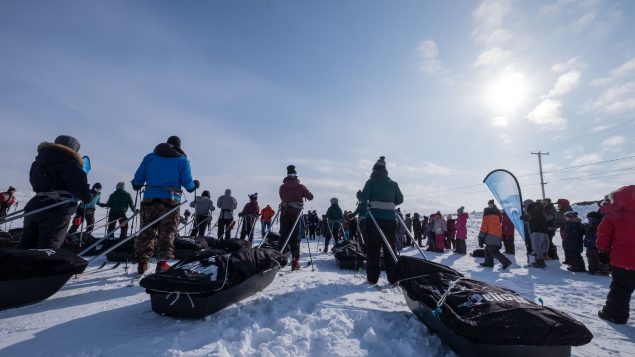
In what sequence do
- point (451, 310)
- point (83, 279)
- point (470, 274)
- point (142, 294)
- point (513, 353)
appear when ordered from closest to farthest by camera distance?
1. point (513, 353)
2. point (451, 310)
3. point (142, 294)
4. point (83, 279)
5. point (470, 274)

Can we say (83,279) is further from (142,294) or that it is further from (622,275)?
(622,275)

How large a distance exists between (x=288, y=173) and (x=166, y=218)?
264 centimetres

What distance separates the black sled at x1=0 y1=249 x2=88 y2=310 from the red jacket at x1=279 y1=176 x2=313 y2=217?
355cm

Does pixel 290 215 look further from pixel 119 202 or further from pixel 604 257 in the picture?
pixel 119 202

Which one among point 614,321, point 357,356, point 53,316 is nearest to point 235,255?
point 357,356

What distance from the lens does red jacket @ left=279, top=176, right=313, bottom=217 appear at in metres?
6.08

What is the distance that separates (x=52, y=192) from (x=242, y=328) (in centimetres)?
282

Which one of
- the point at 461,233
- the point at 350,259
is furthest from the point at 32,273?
the point at 461,233

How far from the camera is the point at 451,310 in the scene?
7.11 ft

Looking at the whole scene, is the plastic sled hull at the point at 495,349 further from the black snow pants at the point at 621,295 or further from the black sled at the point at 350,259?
the black sled at the point at 350,259

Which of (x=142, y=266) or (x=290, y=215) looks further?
(x=290, y=215)

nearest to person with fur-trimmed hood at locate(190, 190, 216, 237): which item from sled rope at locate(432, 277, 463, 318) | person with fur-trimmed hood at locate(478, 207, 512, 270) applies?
person with fur-trimmed hood at locate(478, 207, 512, 270)

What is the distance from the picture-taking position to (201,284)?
252 centimetres

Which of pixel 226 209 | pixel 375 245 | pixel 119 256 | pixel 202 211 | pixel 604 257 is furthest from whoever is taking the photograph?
pixel 226 209
